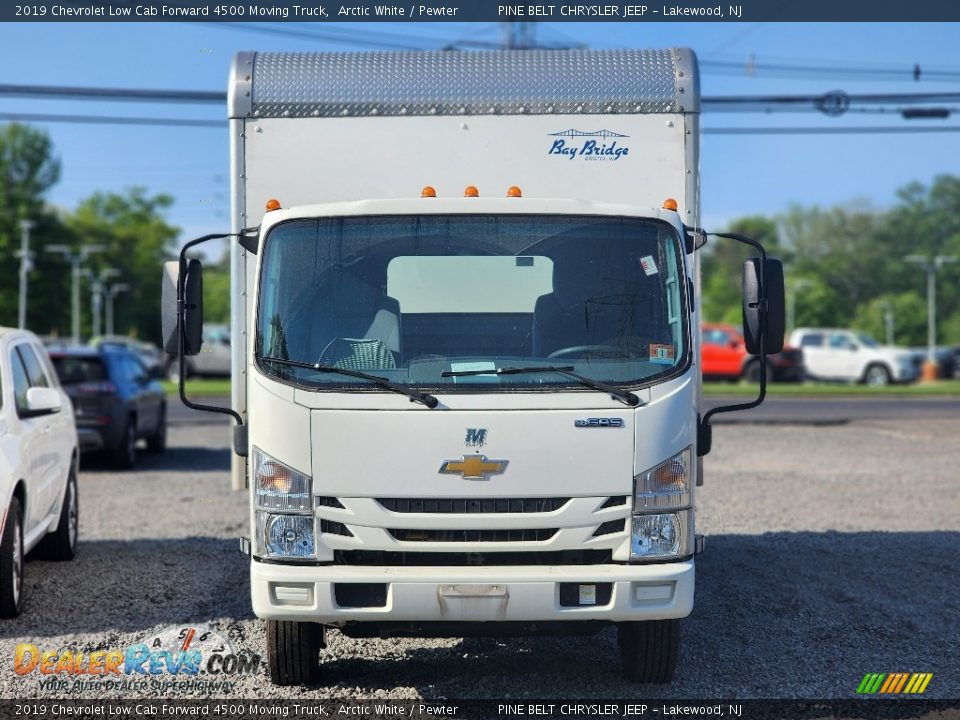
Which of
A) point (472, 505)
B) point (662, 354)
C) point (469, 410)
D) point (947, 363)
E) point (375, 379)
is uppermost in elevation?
point (662, 354)

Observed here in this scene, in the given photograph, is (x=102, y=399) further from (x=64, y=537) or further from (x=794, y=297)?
(x=794, y=297)

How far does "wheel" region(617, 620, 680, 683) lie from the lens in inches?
231

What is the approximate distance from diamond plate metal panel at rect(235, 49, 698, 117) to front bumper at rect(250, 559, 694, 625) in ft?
9.11

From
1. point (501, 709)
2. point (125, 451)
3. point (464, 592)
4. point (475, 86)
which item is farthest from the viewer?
point (125, 451)

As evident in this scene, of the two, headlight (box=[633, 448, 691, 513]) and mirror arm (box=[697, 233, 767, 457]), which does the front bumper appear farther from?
mirror arm (box=[697, 233, 767, 457])

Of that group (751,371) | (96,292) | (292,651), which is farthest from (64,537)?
(96,292)

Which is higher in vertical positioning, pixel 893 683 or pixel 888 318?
pixel 893 683

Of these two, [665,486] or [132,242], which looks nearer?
[665,486]

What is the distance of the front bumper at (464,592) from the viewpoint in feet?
17.7

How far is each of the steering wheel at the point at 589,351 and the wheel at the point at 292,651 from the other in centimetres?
172

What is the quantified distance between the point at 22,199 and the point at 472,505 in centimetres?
→ 9822

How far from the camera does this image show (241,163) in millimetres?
6938

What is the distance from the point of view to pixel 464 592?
5.39 meters

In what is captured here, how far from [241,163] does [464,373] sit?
219 centimetres
